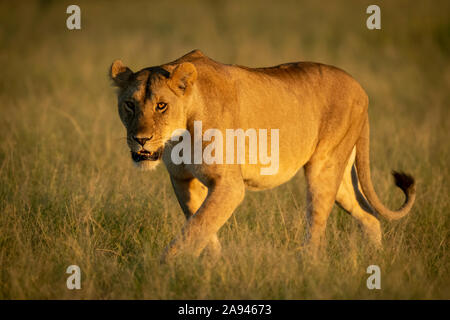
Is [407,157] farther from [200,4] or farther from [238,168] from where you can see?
[200,4]

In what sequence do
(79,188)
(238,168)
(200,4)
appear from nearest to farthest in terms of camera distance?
(238,168)
(79,188)
(200,4)

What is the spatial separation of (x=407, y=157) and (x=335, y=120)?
9.60 feet

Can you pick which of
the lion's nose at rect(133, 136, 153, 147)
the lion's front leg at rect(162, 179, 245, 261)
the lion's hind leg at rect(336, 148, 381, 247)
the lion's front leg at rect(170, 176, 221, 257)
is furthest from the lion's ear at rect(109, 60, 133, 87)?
the lion's hind leg at rect(336, 148, 381, 247)

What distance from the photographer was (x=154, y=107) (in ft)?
14.0

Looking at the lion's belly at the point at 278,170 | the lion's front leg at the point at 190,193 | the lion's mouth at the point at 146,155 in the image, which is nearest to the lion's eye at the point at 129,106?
the lion's mouth at the point at 146,155

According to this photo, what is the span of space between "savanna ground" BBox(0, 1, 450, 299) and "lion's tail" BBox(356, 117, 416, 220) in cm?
22

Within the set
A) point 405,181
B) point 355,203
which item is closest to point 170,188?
point 355,203

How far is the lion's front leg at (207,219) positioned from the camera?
428cm

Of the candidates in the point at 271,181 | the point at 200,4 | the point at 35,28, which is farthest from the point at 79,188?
the point at 200,4

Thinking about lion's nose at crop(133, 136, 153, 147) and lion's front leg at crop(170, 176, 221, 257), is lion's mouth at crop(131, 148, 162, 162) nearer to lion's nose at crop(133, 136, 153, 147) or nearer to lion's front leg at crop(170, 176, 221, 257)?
lion's nose at crop(133, 136, 153, 147)

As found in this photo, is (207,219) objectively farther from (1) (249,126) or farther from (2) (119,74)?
(2) (119,74)

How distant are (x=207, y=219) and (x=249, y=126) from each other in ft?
2.71

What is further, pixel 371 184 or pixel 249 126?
pixel 371 184

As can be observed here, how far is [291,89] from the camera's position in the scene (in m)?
5.17
